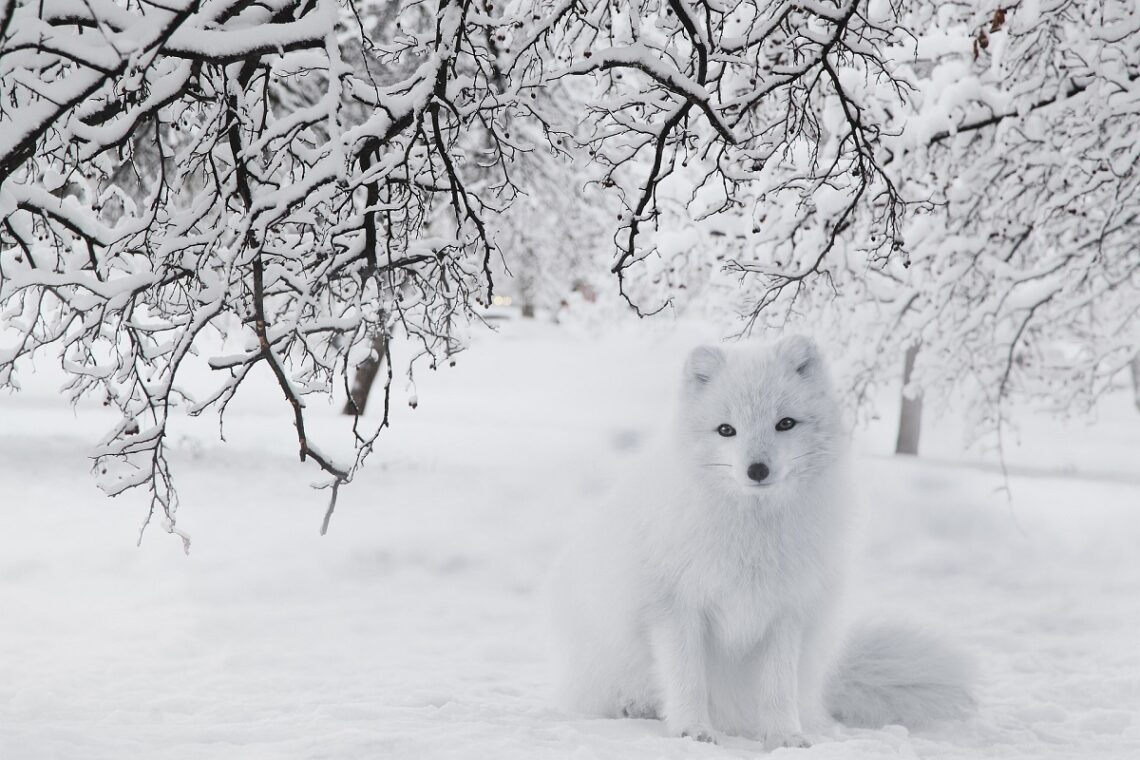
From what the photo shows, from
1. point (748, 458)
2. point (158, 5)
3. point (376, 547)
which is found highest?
point (158, 5)

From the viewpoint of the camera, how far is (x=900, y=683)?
15.4ft

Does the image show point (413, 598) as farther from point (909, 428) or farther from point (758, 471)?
point (909, 428)

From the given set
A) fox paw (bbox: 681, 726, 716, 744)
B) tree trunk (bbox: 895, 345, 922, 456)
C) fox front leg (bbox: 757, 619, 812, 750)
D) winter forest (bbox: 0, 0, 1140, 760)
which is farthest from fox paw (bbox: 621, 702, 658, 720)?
tree trunk (bbox: 895, 345, 922, 456)

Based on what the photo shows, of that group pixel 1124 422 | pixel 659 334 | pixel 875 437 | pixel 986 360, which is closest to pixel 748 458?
pixel 986 360

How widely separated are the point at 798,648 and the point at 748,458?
0.90m

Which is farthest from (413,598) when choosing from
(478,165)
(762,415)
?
(762,415)

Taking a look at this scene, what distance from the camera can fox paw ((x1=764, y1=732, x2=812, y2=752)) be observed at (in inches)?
159

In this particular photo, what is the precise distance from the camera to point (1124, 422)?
22.5 meters

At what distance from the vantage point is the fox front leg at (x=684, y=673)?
4090mm

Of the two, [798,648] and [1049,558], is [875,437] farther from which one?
[798,648]

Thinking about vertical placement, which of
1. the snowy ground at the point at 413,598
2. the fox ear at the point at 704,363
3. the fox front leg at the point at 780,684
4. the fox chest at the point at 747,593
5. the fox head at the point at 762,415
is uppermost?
the fox ear at the point at 704,363

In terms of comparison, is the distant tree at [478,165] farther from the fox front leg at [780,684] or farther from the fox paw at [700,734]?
the fox paw at [700,734]

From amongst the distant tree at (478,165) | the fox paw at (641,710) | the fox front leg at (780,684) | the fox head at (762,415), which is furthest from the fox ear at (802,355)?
the fox paw at (641,710)

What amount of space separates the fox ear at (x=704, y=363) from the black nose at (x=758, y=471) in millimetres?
453
